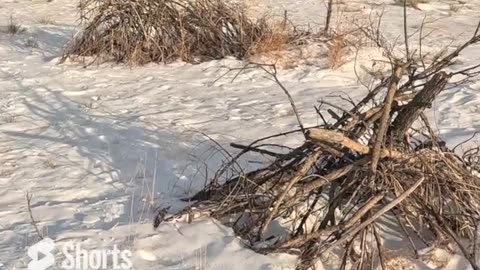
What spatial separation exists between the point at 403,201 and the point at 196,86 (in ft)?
12.7

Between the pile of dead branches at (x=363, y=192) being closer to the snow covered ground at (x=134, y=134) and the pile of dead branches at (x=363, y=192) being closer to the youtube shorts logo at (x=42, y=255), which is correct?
the snow covered ground at (x=134, y=134)

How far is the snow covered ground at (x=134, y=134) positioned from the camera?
3625mm

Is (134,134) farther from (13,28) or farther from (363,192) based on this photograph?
(13,28)

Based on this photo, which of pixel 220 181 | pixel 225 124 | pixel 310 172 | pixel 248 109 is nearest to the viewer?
pixel 310 172

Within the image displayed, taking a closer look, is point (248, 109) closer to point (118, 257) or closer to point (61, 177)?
point (61, 177)

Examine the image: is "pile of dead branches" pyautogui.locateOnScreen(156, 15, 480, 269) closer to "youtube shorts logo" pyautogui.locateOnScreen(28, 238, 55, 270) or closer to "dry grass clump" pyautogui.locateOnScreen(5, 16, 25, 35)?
"youtube shorts logo" pyautogui.locateOnScreen(28, 238, 55, 270)

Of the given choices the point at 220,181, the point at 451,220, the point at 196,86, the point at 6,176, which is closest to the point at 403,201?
the point at 451,220

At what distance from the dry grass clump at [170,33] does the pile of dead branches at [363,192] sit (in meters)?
4.43

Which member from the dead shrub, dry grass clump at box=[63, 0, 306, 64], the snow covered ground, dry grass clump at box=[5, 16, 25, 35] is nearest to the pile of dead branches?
the snow covered ground

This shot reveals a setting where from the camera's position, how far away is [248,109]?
6363mm

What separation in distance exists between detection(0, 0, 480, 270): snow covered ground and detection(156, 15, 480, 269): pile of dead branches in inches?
6.8

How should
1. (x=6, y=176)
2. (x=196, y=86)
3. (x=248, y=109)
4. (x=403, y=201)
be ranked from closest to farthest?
(x=403, y=201) < (x=6, y=176) < (x=248, y=109) < (x=196, y=86)

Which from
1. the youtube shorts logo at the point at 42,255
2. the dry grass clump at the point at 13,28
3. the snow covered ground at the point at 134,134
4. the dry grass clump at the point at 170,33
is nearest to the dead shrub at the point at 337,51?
the snow covered ground at the point at 134,134

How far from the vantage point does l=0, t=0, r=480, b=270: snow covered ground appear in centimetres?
362
